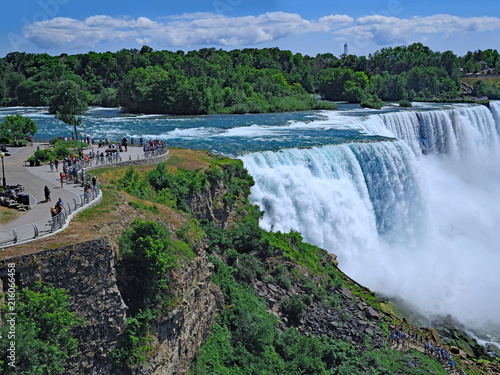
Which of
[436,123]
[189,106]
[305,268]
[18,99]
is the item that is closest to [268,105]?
[189,106]

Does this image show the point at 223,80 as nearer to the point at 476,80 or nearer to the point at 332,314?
the point at 476,80

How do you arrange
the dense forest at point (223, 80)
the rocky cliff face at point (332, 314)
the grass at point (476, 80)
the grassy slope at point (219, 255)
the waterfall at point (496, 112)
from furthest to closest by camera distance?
the grass at point (476, 80)
the dense forest at point (223, 80)
the waterfall at point (496, 112)
the rocky cliff face at point (332, 314)
the grassy slope at point (219, 255)

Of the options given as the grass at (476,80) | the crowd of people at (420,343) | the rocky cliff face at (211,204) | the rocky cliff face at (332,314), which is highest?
the grass at (476,80)

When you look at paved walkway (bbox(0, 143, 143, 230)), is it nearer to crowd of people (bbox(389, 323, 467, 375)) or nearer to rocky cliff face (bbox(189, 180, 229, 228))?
rocky cliff face (bbox(189, 180, 229, 228))

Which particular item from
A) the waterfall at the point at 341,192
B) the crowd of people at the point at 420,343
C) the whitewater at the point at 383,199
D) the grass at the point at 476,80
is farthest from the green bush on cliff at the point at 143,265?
the grass at the point at 476,80

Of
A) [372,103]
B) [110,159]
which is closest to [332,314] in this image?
[110,159]

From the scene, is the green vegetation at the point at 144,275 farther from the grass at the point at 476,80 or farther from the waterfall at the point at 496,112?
the grass at the point at 476,80

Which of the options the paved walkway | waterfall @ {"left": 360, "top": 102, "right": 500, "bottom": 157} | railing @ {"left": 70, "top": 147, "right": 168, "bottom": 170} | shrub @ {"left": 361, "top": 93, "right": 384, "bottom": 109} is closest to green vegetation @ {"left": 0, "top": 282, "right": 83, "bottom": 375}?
the paved walkway
